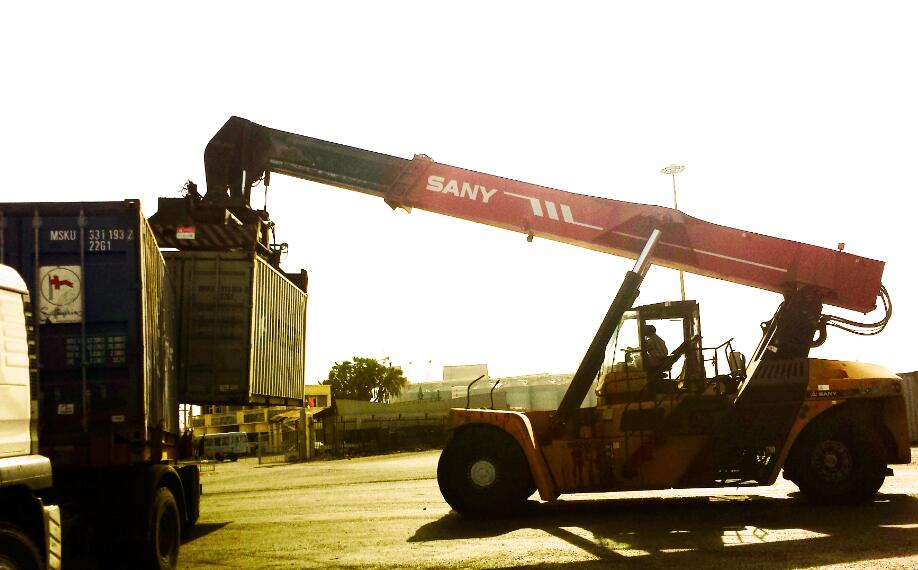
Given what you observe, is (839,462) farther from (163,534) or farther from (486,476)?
(163,534)

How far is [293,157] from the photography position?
14.6m

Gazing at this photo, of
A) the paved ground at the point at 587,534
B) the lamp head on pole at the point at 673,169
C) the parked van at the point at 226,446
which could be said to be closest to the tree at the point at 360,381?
the parked van at the point at 226,446

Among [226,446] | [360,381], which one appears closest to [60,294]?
[226,446]

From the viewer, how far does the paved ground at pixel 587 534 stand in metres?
9.64

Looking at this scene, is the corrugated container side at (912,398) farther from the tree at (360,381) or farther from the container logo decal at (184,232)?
the tree at (360,381)

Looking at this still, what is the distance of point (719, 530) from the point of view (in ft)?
37.8

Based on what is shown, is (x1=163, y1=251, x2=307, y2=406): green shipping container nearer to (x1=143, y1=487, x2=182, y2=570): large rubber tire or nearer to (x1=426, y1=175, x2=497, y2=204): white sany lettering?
(x1=426, y1=175, x2=497, y2=204): white sany lettering

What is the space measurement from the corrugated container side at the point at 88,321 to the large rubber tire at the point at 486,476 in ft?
17.6

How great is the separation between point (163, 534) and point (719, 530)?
6.78 meters

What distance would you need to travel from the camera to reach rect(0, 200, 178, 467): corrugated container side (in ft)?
29.9

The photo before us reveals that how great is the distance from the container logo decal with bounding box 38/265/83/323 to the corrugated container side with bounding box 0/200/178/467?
0.01m

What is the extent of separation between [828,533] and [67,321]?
8.90 meters

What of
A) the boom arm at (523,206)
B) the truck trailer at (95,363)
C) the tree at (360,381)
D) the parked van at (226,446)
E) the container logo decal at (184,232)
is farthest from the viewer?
the tree at (360,381)

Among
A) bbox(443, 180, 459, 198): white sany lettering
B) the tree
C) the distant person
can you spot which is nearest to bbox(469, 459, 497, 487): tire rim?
the distant person
